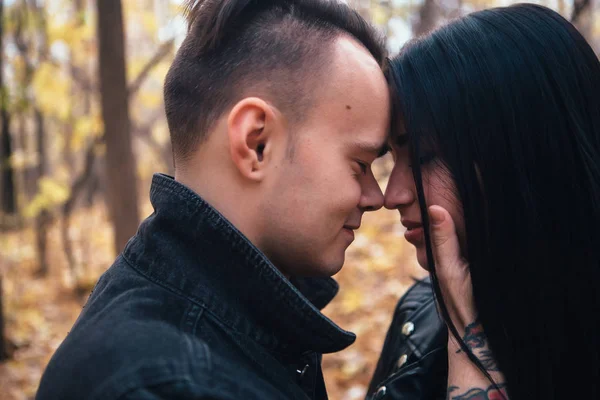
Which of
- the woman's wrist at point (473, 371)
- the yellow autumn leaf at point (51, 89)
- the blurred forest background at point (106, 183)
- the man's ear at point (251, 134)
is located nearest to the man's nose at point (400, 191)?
the woman's wrist at point (473, 371)

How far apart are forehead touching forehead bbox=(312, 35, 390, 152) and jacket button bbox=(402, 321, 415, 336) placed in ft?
2.69

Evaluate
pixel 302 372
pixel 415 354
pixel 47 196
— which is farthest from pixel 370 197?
pixel 47 196

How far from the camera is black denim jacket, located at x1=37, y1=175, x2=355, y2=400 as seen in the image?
3.78 feet

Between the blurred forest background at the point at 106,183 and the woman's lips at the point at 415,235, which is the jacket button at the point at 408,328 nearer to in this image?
the woman's lips at the point at 415,235

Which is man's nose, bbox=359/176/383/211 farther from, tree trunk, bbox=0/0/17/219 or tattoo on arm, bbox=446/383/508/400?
tree trunk, bbox=0/0/17/219

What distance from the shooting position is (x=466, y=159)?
5.65 feet

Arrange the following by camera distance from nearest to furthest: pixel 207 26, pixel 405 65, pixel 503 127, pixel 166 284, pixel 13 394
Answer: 1. pixel 166 284
2. pixel 207 26
3. pixel 503 127
4. pixel 405 65
5. pixel 13 394

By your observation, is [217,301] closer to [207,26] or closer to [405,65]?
[207,26]

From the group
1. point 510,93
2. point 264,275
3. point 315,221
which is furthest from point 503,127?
point 264,275

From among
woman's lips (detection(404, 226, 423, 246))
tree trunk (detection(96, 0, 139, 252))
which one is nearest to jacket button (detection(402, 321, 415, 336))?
woman's lips (detection(404, 226, 423, 246))

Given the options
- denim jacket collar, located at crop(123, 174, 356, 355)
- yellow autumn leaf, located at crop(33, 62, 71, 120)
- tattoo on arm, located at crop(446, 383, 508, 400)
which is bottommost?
tattoo on arm, located at crop(446, 383, 508, 400)

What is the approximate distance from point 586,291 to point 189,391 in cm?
128

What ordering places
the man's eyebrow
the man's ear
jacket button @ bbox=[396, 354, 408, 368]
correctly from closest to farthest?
1. the man's ear
2. the man's eyebrow
3. jacket button @ bbox=[396, 354, 408, 368]

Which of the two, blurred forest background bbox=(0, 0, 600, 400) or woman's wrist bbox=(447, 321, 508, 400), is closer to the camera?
woman's wrist bbox=(447, 321, 508, 400)
